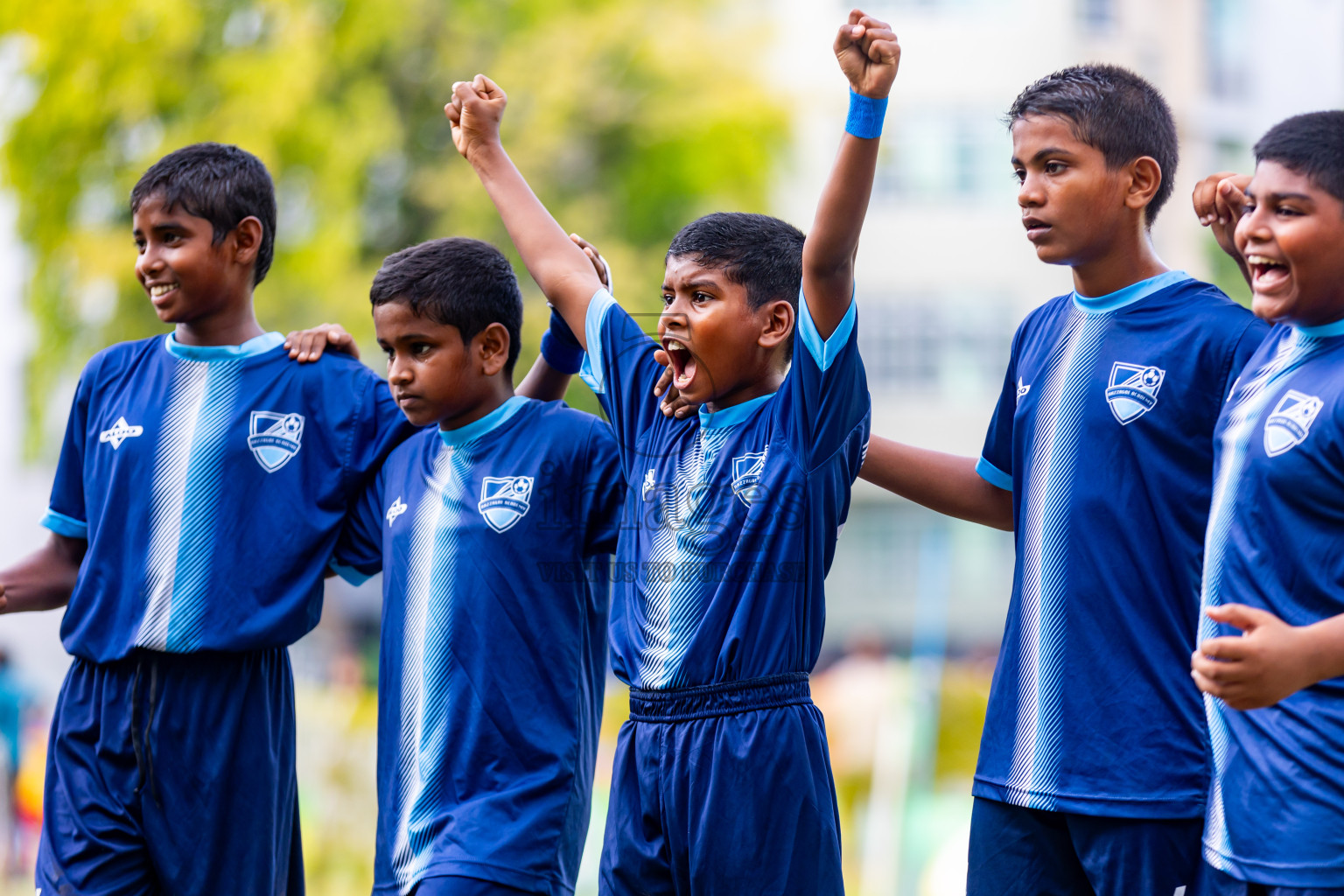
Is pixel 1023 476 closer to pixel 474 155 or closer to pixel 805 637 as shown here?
pixel 805 637

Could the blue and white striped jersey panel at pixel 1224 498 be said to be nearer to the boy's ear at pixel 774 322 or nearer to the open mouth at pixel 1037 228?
the open mouth at pixel 1037 228

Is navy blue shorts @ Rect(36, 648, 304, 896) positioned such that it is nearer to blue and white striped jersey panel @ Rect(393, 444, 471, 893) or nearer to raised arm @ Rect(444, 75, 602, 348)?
blue and white striped jersey panel @ Rect(393, 444, 471, 893)

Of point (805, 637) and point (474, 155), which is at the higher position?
point (474, 155)

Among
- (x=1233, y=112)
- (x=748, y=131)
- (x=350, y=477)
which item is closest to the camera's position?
(x=350, y=477)

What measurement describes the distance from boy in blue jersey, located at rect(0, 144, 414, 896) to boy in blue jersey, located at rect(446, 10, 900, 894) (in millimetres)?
910

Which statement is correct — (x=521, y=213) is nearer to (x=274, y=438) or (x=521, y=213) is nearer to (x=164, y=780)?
(x=274, y=438)

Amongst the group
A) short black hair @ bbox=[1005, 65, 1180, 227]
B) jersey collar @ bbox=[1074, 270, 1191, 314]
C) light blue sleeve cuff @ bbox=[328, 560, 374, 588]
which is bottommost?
light blue sleeve cuff @ bbox=[328, 560, 374, 588]

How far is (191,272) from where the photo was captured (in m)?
3.53

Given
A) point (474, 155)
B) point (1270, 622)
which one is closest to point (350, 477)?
point (474, 155)

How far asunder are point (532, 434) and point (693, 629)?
28.8 inches

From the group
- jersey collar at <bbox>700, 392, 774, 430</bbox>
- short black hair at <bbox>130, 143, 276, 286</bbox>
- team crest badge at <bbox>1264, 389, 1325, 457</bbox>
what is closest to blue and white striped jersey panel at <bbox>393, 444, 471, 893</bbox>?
jersey collar at <bbox>700, 392, 774, 430</bbox>

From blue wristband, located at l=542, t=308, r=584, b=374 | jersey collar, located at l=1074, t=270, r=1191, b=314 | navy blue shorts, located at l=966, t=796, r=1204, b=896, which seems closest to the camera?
navy blue shorts, located at l=966, t=796, r=1204, b=896

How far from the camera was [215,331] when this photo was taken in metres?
3.61

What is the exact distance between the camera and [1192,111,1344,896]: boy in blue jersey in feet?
7.36
